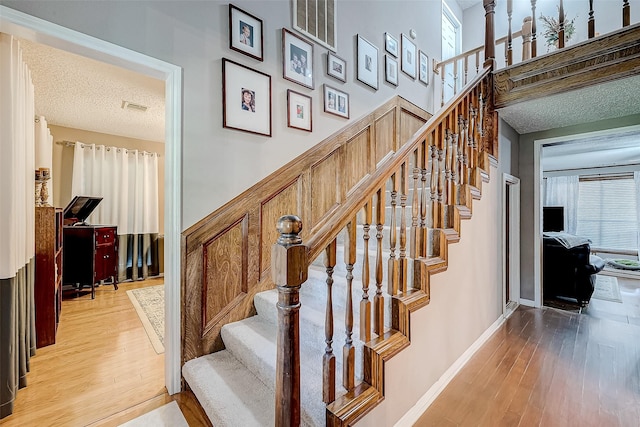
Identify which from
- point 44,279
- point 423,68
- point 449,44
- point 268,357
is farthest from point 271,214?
point 449,44

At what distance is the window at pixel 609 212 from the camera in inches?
265

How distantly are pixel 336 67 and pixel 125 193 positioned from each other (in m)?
4.18

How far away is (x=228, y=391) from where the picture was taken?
5.06 ft

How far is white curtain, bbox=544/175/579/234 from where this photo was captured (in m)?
7.46

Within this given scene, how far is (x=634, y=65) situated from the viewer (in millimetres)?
2193

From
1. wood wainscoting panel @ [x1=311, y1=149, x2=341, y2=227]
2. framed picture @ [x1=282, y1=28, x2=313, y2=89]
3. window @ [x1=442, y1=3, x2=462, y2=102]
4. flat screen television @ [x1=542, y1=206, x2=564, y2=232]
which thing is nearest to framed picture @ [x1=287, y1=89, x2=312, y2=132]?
framed picture @ [x1=282, y1=28, x2=313, y2=89]

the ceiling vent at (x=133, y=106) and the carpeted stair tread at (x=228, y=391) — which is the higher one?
the ceiling vent at (x=133, y=106)

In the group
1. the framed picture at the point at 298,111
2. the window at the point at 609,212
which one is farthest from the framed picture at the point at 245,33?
the window at the point at 609,212

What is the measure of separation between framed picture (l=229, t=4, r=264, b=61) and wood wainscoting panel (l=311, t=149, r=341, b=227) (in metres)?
1.02

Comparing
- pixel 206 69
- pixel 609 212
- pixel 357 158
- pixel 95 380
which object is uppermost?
pixel 206 69

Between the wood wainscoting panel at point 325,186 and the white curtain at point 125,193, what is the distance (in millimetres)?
3952

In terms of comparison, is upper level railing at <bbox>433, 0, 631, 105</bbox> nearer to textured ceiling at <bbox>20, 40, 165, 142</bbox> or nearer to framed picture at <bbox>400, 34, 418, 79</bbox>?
framed picture at <bbox>400, 34, 418, 79</bbox>

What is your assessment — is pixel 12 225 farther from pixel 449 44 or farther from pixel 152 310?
pixel 449 44

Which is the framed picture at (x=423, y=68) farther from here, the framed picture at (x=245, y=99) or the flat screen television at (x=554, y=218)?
the flat screen television at (x=554, y=218)
